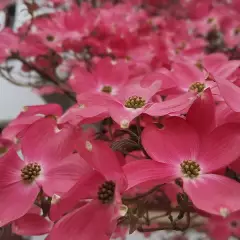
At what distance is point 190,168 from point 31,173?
13 centimetres

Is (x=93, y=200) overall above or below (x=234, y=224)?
above

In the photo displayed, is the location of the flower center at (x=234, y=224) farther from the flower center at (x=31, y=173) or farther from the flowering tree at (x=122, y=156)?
the flower center at (x=31, y=173)

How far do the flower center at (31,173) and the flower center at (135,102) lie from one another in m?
0.09

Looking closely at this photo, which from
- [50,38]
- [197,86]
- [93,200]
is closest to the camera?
[93,200]

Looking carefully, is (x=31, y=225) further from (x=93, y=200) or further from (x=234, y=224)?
(x=234, y=224)

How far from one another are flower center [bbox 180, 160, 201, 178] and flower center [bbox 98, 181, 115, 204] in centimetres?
6

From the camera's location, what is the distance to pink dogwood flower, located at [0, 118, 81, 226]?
11.5 inches

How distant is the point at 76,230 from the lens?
265 millimetres

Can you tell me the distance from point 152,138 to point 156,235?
1.55 ft

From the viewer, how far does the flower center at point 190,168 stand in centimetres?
28

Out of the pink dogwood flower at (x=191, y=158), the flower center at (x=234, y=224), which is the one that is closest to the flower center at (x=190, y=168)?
the pink dogwood flower at (x=191, y=158)

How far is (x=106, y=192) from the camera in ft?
0.91

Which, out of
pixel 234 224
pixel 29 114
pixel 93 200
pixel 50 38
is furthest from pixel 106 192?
pixel 50 38

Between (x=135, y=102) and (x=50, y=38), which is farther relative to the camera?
(x=50, y=38)
